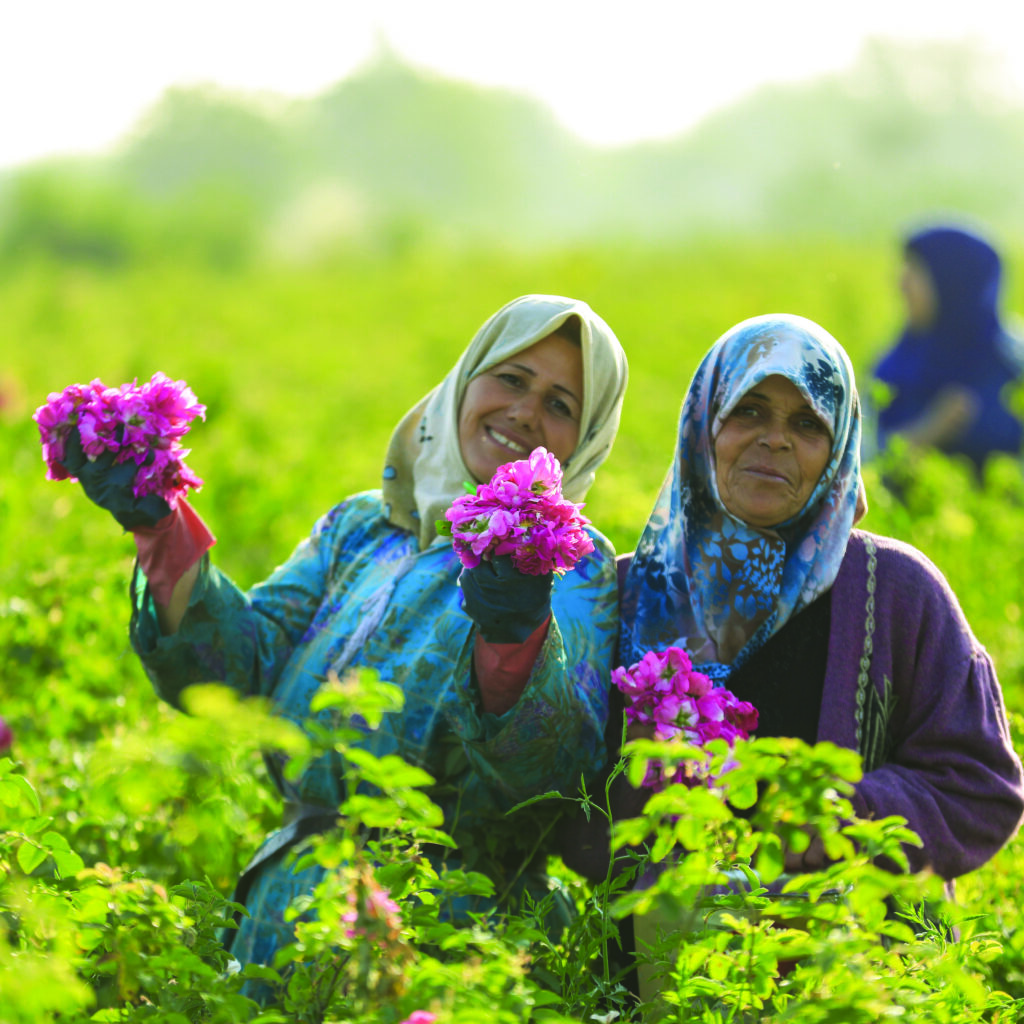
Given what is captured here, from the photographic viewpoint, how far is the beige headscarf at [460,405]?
2.21 meters

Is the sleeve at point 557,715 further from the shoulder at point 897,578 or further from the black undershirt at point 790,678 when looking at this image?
the shoulder at point 897,578

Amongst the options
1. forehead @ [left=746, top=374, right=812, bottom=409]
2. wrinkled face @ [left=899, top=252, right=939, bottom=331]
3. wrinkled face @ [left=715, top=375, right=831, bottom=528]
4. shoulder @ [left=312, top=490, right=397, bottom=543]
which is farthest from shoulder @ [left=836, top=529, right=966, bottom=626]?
wrinkled face @ [left=899, top=252, right=939, bottom=331]

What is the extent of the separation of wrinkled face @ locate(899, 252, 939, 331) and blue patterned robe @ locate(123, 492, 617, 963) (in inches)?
188

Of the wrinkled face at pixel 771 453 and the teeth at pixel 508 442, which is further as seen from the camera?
the teeth at pixel 508 442

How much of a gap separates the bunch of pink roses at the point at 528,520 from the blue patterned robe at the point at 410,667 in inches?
11.3

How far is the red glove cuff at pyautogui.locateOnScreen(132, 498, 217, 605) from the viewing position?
2104 mm

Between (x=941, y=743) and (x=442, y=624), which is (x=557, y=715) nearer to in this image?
(x=442, y=624)

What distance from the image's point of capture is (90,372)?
11.4 m

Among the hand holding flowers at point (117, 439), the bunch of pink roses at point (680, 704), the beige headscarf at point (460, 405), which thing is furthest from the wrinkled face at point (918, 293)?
the hand holding flowers at point (117, 439)

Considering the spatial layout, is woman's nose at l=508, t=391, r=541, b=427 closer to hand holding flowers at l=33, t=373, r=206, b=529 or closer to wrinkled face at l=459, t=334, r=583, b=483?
wrinkled face at l=459, t=334, r=583, b=483

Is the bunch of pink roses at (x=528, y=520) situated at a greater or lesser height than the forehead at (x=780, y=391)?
lesser

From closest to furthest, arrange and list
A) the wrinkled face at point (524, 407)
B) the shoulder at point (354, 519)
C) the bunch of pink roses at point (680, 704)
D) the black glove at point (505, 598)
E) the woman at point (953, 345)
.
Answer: the black glove at point (505, 598), the bunch of pink roses at point (680, 704), the wrinkled face at point (524, 407), the shoulder at point (354, 519), the woman at point (953, 345)

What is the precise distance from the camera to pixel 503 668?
185cm

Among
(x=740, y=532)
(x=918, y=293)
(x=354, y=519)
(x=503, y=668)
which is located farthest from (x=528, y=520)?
(x=918, y=293)
